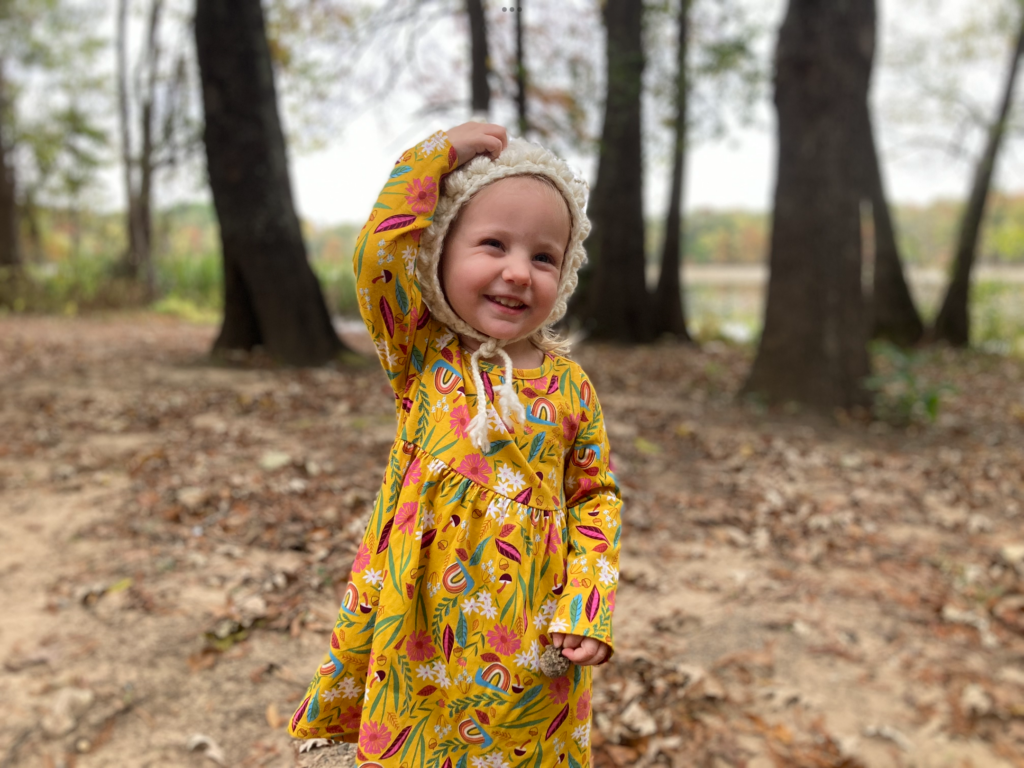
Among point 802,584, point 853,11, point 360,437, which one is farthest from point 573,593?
point 853,11

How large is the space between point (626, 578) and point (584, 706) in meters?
2.15

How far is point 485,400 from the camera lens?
59.1 inches

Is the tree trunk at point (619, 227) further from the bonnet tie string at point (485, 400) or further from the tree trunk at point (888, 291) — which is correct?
the bonnet tie string at point (485, 400)

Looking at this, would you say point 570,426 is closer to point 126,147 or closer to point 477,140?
point 477,140

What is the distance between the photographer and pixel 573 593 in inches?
59.7

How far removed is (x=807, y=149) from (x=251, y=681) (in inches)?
239

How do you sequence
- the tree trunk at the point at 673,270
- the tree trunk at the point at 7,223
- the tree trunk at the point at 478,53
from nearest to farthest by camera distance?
the tree trunk at the point at 478,53
the tree trunk at the point at 673,270
the tree trunk at the point at 7,223

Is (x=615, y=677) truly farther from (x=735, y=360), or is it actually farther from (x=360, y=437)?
(x=735, y=360)

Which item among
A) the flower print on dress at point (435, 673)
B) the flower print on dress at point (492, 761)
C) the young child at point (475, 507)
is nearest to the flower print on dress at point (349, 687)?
the young child at point (475, 507)

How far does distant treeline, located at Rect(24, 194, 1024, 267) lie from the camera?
53.3ft

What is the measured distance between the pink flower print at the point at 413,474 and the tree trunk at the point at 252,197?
596cm

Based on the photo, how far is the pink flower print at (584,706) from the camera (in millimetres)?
1648

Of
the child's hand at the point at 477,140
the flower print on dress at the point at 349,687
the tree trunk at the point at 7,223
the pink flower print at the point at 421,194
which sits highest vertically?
the tree trunk at the point at 7,223

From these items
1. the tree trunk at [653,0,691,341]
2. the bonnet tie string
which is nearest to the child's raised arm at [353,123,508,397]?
the bonnet tie string
